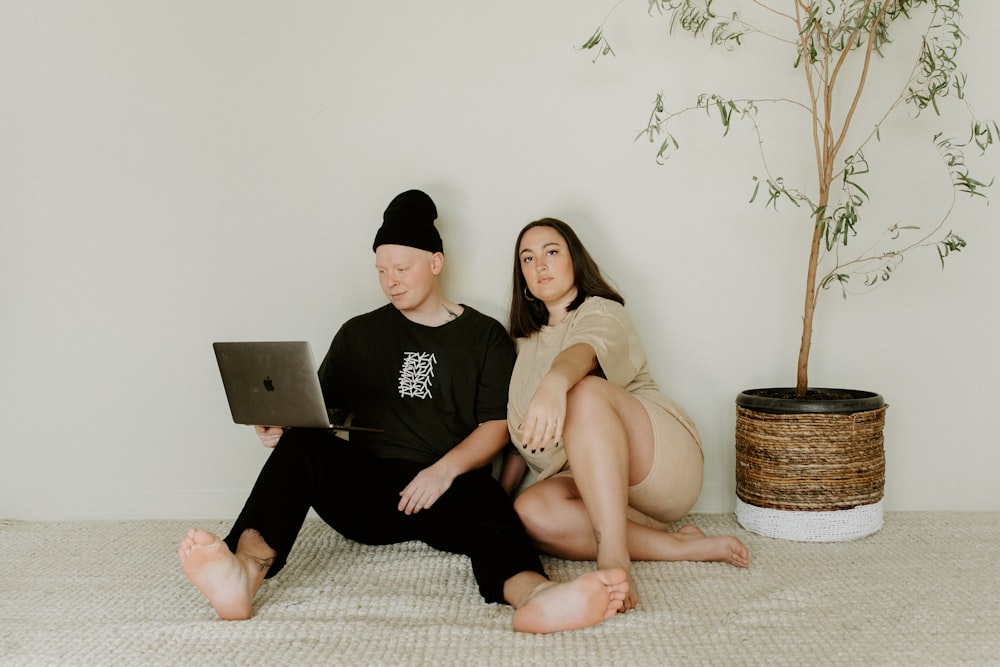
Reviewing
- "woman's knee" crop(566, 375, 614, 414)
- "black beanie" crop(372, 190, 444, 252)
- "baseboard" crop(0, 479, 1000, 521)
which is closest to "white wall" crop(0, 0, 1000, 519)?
"baseboard" crop(0, 479, 1000, 521)

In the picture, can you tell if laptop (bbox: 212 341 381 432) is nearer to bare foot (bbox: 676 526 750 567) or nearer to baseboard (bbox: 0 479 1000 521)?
baseboard (bbox: 0 479 1000 521)

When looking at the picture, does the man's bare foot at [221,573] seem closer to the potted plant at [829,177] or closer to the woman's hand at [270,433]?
the woman's hand at [270,433]

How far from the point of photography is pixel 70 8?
2.04 meters

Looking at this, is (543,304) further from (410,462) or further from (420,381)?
(410,462)

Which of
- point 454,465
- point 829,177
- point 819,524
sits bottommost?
point 819,524

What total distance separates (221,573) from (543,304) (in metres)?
0.89

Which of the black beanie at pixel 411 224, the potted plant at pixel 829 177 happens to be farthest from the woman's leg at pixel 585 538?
the black beanie at pixel 411 224

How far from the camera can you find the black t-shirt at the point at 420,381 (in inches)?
72.2

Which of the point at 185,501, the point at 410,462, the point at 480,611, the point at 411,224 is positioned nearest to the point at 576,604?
the point at 480,611

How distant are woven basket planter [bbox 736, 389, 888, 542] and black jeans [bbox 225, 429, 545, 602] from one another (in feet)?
1.87

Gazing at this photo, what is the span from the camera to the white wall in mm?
2016

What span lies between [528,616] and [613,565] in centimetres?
19

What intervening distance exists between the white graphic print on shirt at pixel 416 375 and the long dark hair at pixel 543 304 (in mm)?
204

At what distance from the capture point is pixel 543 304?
1857mm
